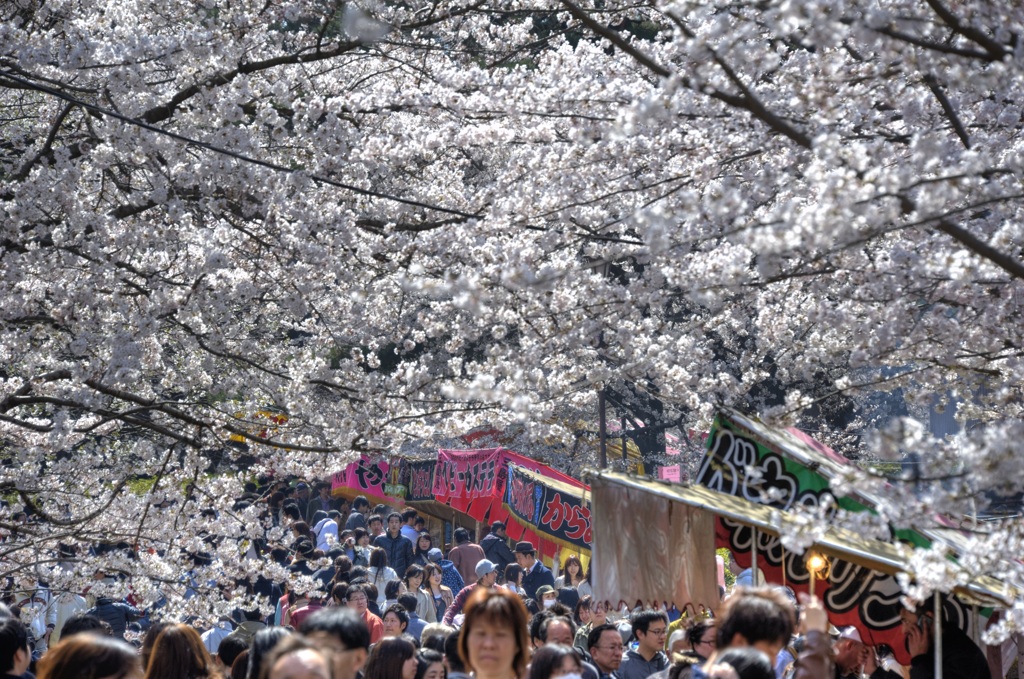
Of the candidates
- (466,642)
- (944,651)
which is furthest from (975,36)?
(944,651)

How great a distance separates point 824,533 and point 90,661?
3375 millimetres

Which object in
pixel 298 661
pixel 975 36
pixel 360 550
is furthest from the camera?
pixel 360 550

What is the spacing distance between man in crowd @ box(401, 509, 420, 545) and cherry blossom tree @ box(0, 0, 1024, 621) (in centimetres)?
→ 765

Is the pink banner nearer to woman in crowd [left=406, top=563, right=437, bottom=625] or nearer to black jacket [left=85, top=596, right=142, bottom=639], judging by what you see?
woman in crowd [left=406, top=563, right=437, bottom=625]

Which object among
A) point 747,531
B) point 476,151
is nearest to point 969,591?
point 747,531

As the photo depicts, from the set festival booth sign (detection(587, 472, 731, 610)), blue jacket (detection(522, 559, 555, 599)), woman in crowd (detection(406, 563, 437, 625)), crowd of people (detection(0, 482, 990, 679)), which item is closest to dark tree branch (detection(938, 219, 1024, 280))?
crowd of people (detection(0, 482, 990, 679))

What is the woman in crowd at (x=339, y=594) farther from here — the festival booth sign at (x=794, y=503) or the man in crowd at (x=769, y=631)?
the man in crowd at (x=769, y=631)

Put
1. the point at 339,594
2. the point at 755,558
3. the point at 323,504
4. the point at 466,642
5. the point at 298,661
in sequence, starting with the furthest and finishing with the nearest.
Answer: the point at 323,504, the point at 339,594, the point at 755,558, the point at 466,642, the point at 298,661

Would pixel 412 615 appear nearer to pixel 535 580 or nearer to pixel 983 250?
pixel 535 580

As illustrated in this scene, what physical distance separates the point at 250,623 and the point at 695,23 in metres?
6.54

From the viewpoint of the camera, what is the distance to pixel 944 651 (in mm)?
6938

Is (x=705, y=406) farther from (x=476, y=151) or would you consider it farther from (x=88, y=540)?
(x=88, y=540)

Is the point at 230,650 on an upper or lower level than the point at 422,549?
lower

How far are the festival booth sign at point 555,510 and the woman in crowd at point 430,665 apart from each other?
324 inches
